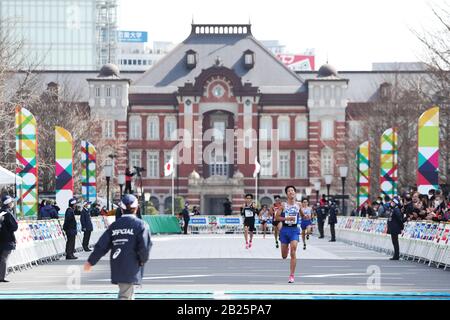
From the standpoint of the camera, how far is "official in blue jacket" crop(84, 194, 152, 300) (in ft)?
51.7

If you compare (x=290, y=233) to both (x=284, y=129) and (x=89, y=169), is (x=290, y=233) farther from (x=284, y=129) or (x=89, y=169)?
(x=284, y=129)

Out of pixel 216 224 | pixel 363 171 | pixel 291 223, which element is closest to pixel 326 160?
pixel 216 224

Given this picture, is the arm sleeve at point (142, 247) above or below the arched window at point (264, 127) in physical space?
below

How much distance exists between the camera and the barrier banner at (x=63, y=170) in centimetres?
4497

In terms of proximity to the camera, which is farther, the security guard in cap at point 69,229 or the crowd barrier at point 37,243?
the security guard in cap at point 69,229

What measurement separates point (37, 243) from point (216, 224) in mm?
41547

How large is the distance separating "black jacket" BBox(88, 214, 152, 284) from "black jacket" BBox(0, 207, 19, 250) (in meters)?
9.77

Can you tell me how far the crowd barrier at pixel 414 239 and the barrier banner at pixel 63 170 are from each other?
1073 centimetres

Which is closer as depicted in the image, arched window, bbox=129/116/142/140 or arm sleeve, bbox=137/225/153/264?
arm sleeve, bbox=137/225/153/264

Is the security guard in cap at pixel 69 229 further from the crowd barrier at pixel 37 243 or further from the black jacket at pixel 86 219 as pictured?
the black jacket at pixel 86 219

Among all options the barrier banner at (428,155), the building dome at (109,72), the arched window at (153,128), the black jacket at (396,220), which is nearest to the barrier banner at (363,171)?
the barrier banner at (428,155)

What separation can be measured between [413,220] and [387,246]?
3860 millimetres

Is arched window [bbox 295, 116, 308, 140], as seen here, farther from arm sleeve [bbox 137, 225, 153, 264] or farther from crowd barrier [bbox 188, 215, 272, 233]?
arm sleeve [bbox 137, 225, 153, 264]

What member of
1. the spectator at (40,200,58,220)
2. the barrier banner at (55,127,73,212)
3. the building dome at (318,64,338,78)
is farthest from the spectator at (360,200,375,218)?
the building dome at (318,64,338,78)
